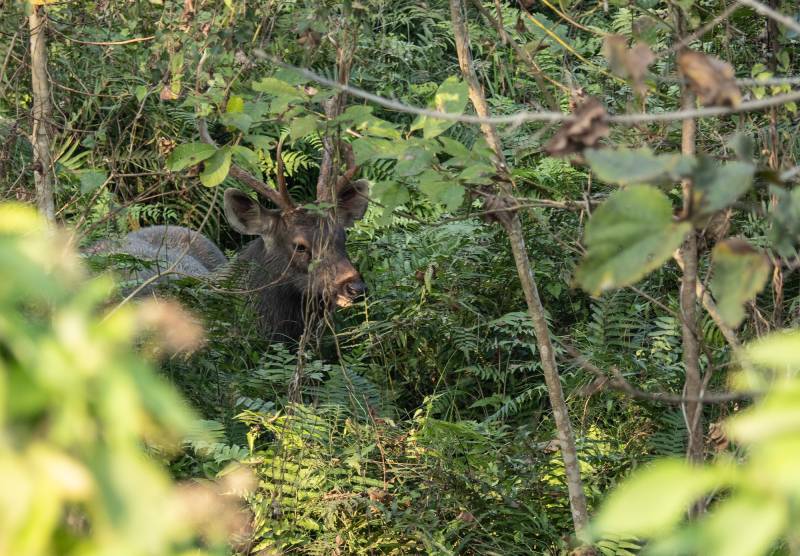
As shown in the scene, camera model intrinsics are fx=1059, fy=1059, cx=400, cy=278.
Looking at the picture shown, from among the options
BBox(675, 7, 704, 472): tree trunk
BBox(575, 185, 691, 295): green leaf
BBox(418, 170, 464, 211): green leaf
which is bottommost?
BBox(675, 7, 704, 472): tree trunk

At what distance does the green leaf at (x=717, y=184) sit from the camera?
1.99m

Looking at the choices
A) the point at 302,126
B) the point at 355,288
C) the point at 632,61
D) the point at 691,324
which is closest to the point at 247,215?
the point at 355,288

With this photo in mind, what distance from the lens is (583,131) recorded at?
229 centimetres

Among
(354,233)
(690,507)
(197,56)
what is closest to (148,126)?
(354,233)

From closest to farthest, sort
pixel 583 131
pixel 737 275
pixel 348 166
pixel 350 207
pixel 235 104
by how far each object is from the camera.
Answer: pixel 737 275, pixel 583 131, pixel 235 104, pixel 348 166, pixel 350 207

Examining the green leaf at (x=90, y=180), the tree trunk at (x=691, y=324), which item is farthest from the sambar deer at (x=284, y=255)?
the tree trunk at (x=691, y=324)

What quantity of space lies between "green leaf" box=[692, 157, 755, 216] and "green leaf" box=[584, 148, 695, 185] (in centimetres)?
3

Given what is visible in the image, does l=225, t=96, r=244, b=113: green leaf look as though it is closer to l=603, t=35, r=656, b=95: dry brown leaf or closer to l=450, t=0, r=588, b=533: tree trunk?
l=450, t=0, r=588, b=533: tree trunk

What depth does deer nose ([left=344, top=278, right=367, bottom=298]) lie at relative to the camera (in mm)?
7636

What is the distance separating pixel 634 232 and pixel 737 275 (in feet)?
0.94

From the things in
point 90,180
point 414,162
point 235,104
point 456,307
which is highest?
point 414,162

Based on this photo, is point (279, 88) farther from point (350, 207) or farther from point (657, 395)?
point (350, 207)

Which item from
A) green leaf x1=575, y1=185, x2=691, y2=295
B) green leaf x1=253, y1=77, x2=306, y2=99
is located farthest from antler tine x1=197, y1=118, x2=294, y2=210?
green leaf x1=575, y1=185, x2=691, y2=295

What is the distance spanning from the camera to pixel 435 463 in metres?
4.73
